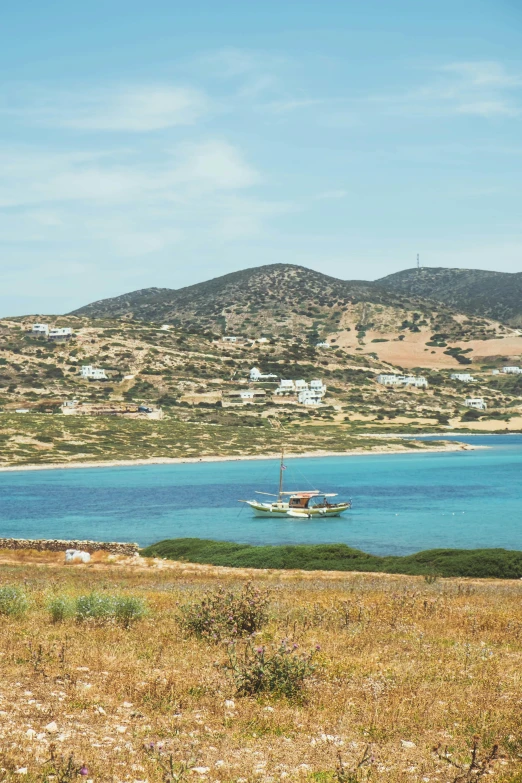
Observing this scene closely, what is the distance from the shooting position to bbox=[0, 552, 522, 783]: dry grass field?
8031mm

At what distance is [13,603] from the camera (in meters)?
17.2

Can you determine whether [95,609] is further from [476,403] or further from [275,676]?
[476,403]

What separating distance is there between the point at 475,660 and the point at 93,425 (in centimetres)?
12800

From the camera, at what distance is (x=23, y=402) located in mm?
150875

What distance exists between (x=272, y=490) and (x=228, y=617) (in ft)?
254

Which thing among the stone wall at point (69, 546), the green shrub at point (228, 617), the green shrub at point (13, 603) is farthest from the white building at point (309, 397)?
the green shrub at point (228, 617)

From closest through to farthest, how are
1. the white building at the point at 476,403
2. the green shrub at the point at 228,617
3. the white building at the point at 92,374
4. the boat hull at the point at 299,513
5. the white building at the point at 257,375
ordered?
1. the green shrub at the point at 228,617
2. the boat hull at the point at 299,513
3. the white building at the point at 92,374
4. the white building at the point at 476,403
5. the white building at the point at 257,375

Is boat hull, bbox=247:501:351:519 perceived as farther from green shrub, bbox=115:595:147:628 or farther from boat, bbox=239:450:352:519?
green shrub, bbox=115:595:147:628

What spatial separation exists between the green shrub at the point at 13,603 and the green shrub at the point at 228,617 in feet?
12.6

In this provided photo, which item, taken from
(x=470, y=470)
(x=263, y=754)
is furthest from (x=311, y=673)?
(x=470, y=470)

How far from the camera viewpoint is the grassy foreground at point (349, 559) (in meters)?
35.8

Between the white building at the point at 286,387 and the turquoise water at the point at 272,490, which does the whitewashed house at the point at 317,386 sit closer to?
the white building at the point at 286,387

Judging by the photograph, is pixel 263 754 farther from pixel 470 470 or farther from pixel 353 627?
pixel 470 470

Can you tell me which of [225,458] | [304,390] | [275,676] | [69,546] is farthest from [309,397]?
[275,676]
